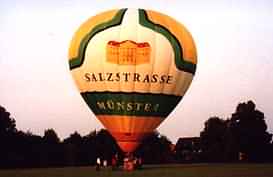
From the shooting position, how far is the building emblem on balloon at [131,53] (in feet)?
95.7

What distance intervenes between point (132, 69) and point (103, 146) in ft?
144

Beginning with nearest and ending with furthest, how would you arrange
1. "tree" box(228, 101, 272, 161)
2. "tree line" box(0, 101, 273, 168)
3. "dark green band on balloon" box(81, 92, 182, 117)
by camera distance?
"dark green band on balloon" box(81, 92, 182, 117) < "tree line" box(0, 101, 273, 168) < "tree" box(228, 101, 272, 161)

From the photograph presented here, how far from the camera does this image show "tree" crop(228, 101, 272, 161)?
216 feet

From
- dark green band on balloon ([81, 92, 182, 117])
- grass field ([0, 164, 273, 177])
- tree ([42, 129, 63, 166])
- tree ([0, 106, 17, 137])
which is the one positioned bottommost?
grass field ([0, 164, 273, 177])

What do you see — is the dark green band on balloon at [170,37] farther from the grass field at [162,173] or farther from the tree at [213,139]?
the tree at [213,139]

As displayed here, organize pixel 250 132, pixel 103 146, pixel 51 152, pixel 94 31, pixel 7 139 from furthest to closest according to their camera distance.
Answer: pixel 103 146, pixel 250 132, pixel 51 152, pixel 7 139, pixel 94 31

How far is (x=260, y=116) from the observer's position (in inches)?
2719

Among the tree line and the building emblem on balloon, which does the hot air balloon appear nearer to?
the building emblem on balloon

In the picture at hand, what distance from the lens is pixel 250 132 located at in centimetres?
6700

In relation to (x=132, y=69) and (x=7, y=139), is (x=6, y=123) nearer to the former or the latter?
(x=7, y=139)

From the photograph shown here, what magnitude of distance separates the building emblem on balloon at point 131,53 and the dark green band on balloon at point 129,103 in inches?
57.3

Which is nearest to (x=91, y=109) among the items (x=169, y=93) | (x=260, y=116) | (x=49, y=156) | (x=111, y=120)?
(x=111, y=120)

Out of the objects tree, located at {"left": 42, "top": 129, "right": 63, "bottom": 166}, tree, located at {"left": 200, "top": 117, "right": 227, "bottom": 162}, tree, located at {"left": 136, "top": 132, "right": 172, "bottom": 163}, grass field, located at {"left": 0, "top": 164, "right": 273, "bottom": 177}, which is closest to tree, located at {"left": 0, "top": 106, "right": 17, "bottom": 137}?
tree, located at {"left": 42, "top": 129, "right": 63, "bottom": 166}

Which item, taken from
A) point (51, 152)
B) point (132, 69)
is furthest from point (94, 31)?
point (51, 152)
